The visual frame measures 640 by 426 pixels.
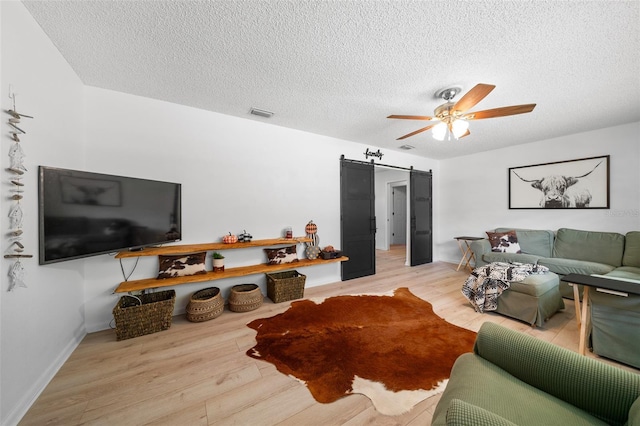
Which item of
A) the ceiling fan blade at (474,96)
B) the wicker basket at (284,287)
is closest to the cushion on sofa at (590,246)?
→ the ceiling fan blade at (474,96)

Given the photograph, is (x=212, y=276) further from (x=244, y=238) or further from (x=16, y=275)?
(x=16, y=275)

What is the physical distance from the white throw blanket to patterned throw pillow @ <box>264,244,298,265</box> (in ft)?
7.76

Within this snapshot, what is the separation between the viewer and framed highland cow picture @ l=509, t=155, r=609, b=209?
11.3 feet

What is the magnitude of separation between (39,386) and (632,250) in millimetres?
6384

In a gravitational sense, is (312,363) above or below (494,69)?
below

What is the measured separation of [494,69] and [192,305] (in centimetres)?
379

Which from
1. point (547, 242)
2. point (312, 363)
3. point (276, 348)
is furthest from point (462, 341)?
point (547, 242)

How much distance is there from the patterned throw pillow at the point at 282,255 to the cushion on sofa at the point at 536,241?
3.97 meters

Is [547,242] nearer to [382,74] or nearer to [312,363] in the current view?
[382,74]

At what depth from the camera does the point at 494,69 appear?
197 centimetres

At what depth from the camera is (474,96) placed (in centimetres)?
184

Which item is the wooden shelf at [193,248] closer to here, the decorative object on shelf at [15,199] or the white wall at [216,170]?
the white wall at [216,170]

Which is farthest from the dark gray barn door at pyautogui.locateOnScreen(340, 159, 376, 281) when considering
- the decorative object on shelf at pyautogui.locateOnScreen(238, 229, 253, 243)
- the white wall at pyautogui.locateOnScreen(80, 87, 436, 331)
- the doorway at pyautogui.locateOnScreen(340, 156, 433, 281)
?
the decorative object on shelf at pyautogui.locateOnScreen(238, 229, 253, 243)

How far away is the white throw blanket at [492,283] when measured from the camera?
8.43 ft
